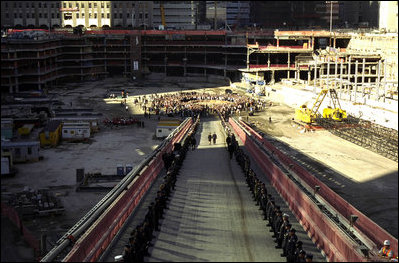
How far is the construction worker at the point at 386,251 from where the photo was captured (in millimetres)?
21844

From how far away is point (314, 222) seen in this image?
27.2m

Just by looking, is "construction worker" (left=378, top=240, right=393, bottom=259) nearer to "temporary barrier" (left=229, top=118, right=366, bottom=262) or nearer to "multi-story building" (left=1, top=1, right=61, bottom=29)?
"temporary barrier" (left=229, top=118, right=366, bottom=262)

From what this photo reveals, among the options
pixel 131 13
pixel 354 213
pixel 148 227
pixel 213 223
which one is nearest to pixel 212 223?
pixel 213 223

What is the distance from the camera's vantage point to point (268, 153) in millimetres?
44906

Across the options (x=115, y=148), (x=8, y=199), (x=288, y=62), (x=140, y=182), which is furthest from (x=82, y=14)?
(x=140, y=182)

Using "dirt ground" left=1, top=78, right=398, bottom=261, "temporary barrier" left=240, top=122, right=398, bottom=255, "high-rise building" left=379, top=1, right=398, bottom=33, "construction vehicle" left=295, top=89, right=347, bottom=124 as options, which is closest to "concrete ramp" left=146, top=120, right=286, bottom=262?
"temporary barrier" left=240, top=122, right=398, bottom=255

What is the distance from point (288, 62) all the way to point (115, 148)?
79.4m

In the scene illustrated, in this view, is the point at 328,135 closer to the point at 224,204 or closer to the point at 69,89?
the point at 224,204

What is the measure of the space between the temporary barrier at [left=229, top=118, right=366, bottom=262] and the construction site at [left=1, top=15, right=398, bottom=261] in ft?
0.37

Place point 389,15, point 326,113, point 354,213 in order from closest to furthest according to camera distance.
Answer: point 354,213
point 326,113
point 389,15

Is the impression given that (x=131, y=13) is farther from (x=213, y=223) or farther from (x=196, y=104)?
(x=213, y=223)

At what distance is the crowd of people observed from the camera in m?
98.0

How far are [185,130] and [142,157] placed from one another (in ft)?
23.9

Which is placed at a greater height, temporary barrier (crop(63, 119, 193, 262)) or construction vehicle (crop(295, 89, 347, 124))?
temporary barrier (crop(63, 119, 193, 262))
